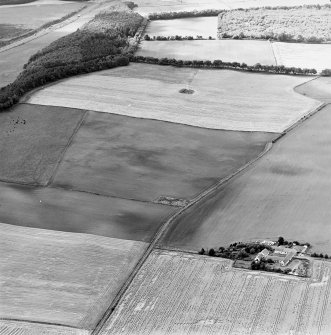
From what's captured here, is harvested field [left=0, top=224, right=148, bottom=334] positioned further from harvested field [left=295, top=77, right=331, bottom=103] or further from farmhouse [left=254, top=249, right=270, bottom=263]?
harvested field [left=295, top=77, right=331, bottom=103]

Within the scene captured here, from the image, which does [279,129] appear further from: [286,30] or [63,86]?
[286,30]

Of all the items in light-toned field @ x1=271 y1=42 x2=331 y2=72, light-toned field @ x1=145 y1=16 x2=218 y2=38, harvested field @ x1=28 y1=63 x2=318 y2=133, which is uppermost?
harvested field @ x1=28 y1=63 x2=318 y2=133

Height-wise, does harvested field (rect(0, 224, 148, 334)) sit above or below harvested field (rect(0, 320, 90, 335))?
below

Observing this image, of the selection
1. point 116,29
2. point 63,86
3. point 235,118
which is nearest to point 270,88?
point 235,118

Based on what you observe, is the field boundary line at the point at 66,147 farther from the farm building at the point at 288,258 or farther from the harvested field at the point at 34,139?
the farm building at the point at 288,258

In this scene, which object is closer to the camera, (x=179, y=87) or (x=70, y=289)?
(x=70, y=289)

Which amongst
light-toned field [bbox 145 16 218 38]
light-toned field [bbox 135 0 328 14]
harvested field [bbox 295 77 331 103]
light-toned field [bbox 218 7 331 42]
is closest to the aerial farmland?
harvested field [bbox 295 77 331 103]

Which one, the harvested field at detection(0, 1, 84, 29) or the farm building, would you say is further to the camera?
the harvested field at detection(0, 1, 84, 29)
